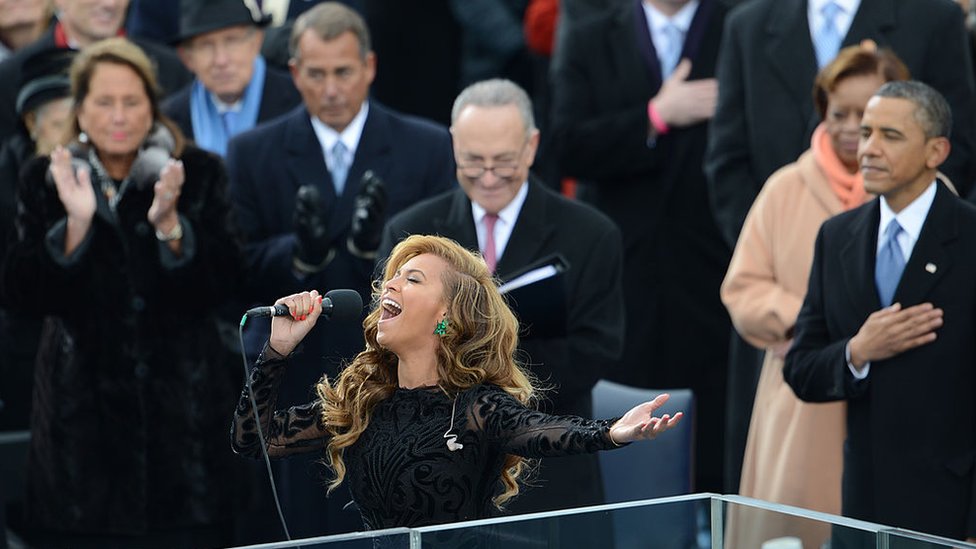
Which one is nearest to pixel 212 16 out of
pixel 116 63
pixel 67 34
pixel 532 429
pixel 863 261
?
pixel 67 34

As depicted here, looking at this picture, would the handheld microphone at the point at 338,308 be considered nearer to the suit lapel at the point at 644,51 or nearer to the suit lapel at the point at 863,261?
the suit lapel at the point at 863,261

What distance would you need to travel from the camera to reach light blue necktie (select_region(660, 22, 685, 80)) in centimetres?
692

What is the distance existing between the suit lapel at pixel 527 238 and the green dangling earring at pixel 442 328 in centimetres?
121

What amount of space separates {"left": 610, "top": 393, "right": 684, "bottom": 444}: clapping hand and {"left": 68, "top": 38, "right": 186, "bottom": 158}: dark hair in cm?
272

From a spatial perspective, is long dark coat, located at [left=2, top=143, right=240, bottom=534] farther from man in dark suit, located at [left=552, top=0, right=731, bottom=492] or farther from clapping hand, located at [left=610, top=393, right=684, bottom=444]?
clapping hand, located at [left=610, top=393, right=684, bottom=444]

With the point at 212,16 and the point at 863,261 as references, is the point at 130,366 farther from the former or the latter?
the point at 863,261

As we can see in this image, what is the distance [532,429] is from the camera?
379 cm

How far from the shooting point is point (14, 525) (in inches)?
260

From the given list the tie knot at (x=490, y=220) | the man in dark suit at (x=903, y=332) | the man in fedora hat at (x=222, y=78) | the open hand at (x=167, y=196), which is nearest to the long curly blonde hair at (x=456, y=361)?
the tie knot at (x=490, y=220)

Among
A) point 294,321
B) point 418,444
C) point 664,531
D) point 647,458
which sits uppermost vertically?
point 294,321

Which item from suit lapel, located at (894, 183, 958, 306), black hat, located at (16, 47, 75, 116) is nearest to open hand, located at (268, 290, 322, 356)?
suit lapel, located at (894, 183, 958, 306)

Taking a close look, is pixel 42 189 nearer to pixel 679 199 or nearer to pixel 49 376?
pixel 49 376

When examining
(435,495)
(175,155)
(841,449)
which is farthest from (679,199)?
(435,495)

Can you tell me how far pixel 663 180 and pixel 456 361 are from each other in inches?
116
